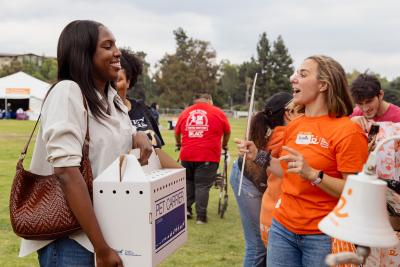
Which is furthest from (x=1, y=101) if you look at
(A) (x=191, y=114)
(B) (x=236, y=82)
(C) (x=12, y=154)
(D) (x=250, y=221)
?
(B) (x=236, y=82)

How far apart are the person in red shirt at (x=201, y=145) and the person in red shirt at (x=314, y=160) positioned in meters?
4.74

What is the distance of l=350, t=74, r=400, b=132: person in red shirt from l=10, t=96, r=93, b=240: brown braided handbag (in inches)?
109

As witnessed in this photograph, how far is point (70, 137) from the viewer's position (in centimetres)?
194

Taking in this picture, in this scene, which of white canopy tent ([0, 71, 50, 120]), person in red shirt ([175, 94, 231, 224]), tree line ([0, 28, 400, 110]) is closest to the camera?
person in red shirt ([175, 94, 231, 224])

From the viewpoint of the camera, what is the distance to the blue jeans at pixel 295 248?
2615 millimetres

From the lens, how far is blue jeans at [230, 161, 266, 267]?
404cm

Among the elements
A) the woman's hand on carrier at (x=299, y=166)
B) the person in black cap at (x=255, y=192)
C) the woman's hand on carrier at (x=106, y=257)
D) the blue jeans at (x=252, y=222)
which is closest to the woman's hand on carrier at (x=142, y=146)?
the woman's hand on carrier at (x=106, y=257)

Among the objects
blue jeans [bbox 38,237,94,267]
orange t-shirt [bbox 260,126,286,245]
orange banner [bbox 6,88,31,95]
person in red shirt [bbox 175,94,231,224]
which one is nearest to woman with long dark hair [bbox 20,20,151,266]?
blue jeans [bbox 38,237,94,267]

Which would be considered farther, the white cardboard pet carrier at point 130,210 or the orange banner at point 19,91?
the orange banner at point 19,91

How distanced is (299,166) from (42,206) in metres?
1.22

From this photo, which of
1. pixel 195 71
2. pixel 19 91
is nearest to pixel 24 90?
pixel 19 91

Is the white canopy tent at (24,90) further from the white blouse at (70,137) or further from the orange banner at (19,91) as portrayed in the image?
the white blouse at (70,137)

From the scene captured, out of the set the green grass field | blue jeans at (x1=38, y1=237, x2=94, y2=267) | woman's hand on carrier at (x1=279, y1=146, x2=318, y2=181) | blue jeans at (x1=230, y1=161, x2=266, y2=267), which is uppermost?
woman's hand on carrier at (x1=279, y1=146, x2=318, y2=181)

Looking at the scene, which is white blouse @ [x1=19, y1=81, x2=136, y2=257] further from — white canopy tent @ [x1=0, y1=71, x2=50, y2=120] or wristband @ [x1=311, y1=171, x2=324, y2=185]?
white canopy tent @ [x1=0, y1=71, x2=50, y2=120]
